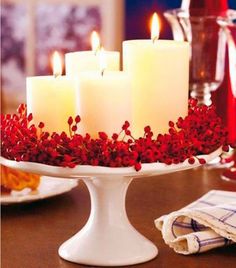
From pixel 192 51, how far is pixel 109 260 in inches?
26.8

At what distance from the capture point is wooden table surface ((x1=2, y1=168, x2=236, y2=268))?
3.21 feet

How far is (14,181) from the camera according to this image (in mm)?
1240

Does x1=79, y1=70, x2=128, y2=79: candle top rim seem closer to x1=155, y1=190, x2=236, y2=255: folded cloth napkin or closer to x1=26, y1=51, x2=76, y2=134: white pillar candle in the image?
x1=26, y1=51, x2=76, y2=134: white pillar candle

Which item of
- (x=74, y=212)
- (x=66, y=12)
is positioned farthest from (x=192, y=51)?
(x=66, y=12)

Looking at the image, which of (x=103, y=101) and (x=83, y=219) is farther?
(x=83, y=219)

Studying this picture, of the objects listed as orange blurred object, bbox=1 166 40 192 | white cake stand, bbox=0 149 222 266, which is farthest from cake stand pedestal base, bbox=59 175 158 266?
orange blurred object, bbox=1 166 40 192

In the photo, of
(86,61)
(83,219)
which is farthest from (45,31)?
Result: (86,61)

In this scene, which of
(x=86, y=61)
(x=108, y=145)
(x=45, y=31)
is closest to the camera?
(x=108, y=145)

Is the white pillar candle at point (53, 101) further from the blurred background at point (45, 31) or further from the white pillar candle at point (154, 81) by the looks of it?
the blurred background at point (45, 31)

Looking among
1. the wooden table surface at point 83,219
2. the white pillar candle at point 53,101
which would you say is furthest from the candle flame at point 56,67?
the wooden table surface at point 83,219

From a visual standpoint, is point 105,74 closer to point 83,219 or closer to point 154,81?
point 154,81

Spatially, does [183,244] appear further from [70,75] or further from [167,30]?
[167,30]

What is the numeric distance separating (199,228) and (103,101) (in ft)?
0.79

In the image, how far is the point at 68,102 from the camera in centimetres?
96
